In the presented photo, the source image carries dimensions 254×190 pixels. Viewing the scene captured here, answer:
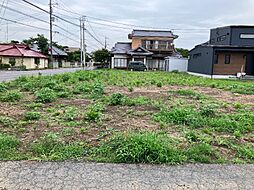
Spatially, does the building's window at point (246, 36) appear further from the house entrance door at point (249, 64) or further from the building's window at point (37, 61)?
the building's window at point (37, 61)

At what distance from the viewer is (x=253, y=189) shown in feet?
8.84

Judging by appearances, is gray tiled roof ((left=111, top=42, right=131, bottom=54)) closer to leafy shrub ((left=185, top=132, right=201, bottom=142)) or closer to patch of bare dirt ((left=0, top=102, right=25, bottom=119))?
patch of bare dirt ((left=0, top=102, right=25, bottom=119))

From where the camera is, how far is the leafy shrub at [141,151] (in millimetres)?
3248

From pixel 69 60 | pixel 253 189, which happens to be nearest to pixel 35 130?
pixel 253 189

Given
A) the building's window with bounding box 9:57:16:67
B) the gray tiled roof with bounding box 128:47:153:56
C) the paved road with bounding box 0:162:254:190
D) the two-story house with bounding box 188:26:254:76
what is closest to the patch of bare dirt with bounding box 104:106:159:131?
the paved road with bounding box 0:162:254:190

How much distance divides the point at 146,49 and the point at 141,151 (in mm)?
34380

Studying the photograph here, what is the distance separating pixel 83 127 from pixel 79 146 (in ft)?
3.23

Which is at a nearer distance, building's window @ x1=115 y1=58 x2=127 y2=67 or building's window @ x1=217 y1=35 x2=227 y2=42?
building's window @ x1=217 y1=35 x2=227 y2=42

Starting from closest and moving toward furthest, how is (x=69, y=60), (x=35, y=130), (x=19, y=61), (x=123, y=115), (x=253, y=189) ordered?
(x=253, y=189) → (x=35, y=130) → (x=123, y=115) → (x=19, y=61) → (x=69, y=60)

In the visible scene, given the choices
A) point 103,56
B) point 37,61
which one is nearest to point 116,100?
point 37,61

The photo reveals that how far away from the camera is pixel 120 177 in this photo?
2.84 metres

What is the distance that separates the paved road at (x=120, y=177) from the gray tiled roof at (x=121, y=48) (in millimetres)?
32219

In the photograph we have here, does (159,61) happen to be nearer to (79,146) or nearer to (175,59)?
(175,59)

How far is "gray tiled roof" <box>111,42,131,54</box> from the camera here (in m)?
34.9
